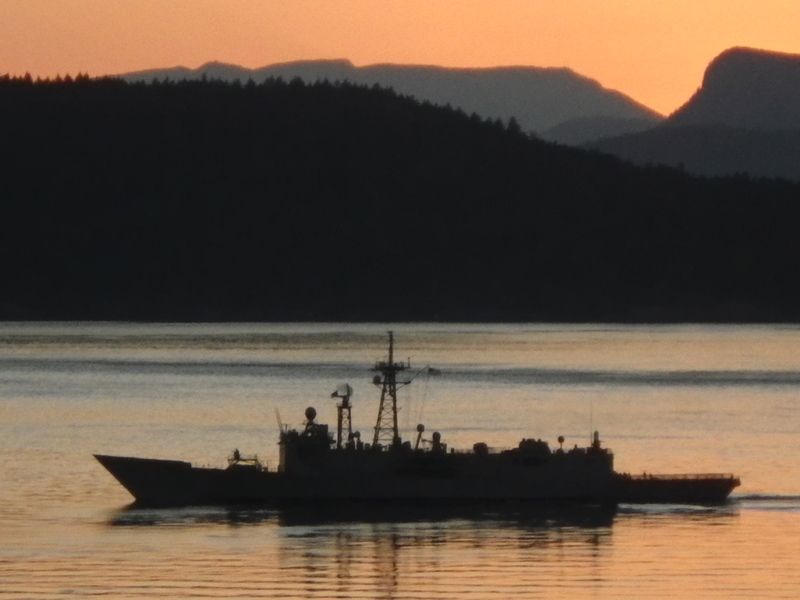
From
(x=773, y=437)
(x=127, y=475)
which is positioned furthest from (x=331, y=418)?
(x=127, y=475)

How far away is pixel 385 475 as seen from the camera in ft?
192

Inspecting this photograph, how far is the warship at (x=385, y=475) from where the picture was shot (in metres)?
58.4

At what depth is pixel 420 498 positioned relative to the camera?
2334 inches

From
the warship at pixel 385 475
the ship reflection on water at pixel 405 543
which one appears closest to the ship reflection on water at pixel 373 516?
the ship reflection on water at pixel 405 543

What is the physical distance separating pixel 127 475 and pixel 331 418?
44362 mm

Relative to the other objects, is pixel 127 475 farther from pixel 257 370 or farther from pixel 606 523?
pixel 257 370

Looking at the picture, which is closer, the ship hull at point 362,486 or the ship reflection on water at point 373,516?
the ship reflection on water at point 373,516

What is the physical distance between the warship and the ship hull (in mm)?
31

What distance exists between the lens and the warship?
5838cm

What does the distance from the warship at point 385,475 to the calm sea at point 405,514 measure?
0.69m

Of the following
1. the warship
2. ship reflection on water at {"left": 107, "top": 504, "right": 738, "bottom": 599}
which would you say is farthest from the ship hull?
ship reflection on water at {"left": 107, "top": 504, "right": 738, "bottom": 599}

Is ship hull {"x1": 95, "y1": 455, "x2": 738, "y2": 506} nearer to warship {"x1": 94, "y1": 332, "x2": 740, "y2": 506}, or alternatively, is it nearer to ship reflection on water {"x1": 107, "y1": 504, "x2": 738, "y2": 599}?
warship {"x1": 94, "y1": 332, "x2": 740, "y2": 506}

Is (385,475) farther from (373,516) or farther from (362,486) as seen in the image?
(373,516)

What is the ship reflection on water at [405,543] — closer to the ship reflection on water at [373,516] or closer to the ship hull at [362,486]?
the ship reflection on water at [373,516]
